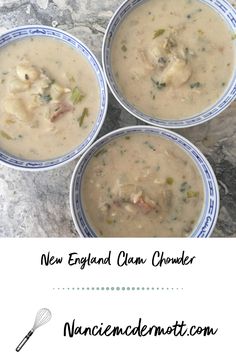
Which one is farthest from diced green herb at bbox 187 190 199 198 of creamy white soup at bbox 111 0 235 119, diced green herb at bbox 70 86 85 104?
diced green herb at bbox 70 86 85 104

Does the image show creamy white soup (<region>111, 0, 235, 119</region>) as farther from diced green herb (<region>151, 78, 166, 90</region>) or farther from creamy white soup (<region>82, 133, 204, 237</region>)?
creamy white soup (<region>82, 133, 204, 237</region>)

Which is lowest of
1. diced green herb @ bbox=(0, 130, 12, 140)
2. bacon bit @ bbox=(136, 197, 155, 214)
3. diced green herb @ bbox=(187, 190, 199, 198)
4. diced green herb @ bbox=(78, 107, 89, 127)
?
bacon bit @ bbox=(136, 197, 155, 214)

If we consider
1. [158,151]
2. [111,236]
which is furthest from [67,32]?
[111,236]

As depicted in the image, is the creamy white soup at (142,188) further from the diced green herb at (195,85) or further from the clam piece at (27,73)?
the clam piece at (27,73)
